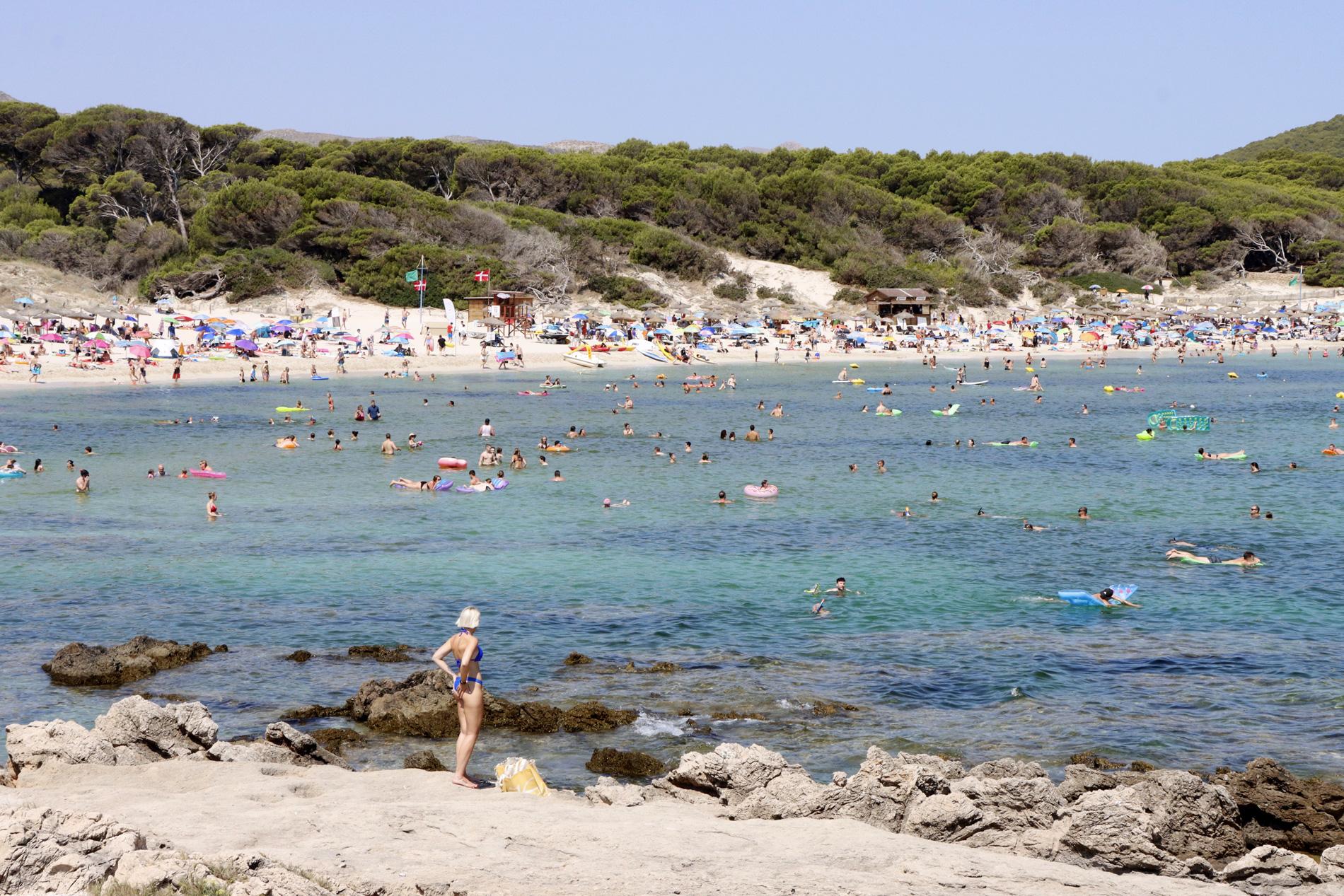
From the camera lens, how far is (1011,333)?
89.4 meters

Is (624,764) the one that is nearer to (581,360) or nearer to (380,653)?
(380,653)

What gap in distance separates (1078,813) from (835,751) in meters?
4.09

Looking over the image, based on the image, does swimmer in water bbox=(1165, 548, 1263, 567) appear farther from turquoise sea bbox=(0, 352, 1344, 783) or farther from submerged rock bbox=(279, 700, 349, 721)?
submerged rock bbox=(279, 700, 349, 721)

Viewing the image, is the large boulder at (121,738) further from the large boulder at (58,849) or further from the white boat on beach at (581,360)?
the white boat on beach at (581,360)

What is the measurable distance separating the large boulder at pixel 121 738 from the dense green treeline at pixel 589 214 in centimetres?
7149

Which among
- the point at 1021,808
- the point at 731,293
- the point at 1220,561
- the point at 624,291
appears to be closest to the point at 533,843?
the point at 1021,808

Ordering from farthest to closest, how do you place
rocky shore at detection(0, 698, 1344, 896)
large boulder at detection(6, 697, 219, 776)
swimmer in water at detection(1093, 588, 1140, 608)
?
swimmer in water at detection(1093, 588, 1140, 608)
large boulder at detection(6, 697, 219, 776)
rocky shore at detection(0, 698, 1344, 896)

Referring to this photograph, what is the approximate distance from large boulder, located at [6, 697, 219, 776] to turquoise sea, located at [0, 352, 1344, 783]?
1890mm

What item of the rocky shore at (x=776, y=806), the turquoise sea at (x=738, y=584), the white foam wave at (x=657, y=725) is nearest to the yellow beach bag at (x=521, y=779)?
the rocky shore at (x=776, y=806)

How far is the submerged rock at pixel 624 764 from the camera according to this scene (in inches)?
496

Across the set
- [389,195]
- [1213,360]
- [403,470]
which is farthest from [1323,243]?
[403,470]

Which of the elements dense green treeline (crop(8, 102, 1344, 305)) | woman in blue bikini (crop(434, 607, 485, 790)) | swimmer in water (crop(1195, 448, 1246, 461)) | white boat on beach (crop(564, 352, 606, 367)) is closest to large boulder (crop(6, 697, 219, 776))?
woman in blue bikini (crop(434, 607, 485, 790))

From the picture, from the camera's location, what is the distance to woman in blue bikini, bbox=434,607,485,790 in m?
10.2

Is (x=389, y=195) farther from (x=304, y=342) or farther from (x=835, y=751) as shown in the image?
(x=835, y=751)
